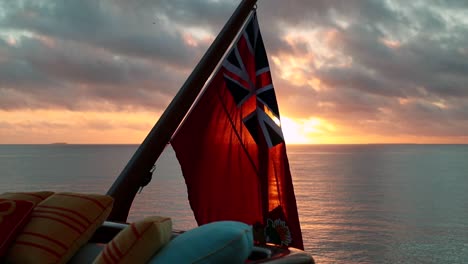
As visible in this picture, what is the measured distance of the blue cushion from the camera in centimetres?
196

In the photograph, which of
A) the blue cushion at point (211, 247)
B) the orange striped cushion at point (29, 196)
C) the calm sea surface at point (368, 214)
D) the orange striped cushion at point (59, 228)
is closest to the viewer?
the blue cushion at point (211, 247)

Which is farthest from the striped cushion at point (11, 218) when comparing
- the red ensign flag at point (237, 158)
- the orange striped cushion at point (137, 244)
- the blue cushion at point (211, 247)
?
the red ensign flag at point (237, 158)

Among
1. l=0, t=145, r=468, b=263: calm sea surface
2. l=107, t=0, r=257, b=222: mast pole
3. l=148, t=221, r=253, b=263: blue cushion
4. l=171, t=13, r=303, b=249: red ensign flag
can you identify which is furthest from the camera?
l=0, t=145, r=468, b=263: calm sea surface

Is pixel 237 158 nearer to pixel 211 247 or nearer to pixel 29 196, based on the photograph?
pixel 29 196

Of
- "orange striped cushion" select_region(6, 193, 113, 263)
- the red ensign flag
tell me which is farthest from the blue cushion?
the red ensign flag

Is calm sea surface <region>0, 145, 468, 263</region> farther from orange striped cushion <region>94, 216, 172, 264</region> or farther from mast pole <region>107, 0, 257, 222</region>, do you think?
orange striped cushion <region>94, 216, 172, 264</region>

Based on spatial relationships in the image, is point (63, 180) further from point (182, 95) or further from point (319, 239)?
point (182, 95)

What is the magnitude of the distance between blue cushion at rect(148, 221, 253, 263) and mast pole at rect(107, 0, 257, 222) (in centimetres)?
157

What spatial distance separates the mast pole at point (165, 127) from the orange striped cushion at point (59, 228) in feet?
2.54

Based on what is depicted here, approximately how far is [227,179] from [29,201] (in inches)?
59.4

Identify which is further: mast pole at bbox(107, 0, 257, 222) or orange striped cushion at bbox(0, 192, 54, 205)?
mast pole at bbox(107, 0, 257, 222)

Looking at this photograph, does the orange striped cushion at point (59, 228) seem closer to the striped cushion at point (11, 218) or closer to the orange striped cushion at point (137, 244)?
the striped cushion at point (11, 218)

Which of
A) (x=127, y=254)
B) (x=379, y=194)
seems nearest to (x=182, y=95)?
(x=127, y=254)

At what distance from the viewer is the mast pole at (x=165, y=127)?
11.8 feet
